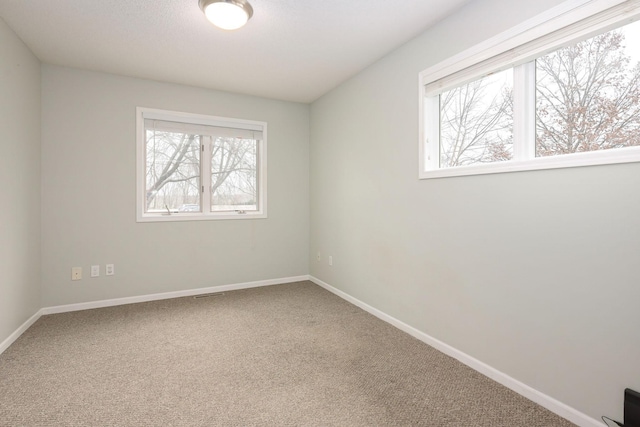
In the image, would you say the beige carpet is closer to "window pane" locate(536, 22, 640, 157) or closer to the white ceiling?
"window pane" locate(536, 22, 640, 157)

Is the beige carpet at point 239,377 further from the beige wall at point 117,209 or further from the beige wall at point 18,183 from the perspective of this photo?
the beige wall at point 117,209

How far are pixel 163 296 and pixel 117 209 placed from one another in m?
1.12

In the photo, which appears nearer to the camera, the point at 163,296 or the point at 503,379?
the point at 503,379

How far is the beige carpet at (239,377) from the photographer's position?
5.50 ft

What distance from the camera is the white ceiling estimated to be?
2229 millimetres

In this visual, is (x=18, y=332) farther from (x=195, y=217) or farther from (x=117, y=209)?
(x=195, y=217)

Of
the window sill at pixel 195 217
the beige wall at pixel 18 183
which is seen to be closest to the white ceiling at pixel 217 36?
the beige wall at pixel 18 183

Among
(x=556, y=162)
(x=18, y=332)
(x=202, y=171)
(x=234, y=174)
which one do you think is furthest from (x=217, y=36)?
(x=18, y=332)

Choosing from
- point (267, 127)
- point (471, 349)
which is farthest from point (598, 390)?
point (267, 127)

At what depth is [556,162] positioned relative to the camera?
1677 millimetres

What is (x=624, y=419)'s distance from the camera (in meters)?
1.46

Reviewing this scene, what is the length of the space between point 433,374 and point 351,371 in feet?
1.81

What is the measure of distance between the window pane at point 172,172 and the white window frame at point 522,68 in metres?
2.75

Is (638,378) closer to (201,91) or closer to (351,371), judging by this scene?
(351,371)
